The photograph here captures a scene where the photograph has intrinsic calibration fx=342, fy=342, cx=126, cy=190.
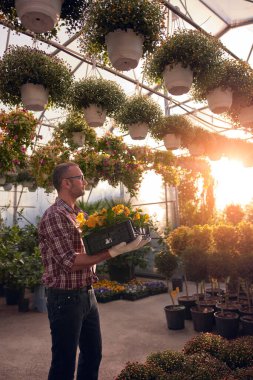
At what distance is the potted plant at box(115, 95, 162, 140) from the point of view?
14.4 ft

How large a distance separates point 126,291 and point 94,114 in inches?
178

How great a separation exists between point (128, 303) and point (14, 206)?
5.12 m

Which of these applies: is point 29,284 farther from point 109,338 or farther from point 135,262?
point 135,262

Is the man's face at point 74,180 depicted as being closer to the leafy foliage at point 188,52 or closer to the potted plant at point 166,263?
the leafy foliage at point 188,52

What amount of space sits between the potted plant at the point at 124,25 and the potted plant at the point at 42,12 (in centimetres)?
11

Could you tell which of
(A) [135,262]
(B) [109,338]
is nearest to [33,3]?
(B) [109,338]

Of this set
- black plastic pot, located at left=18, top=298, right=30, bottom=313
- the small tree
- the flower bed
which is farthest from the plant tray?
the flower bed

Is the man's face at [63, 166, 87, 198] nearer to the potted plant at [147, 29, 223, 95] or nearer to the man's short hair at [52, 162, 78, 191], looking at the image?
the man's short hair at [52, 162, 78, 191]

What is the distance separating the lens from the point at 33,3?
6.59ft

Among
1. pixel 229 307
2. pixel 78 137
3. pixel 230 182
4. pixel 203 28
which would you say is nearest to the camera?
pixel 229 307

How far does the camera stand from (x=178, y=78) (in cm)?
299

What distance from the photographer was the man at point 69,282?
1.93 metres

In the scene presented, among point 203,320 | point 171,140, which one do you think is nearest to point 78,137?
point 171,140

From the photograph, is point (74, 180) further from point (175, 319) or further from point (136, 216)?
point (175, 319)
